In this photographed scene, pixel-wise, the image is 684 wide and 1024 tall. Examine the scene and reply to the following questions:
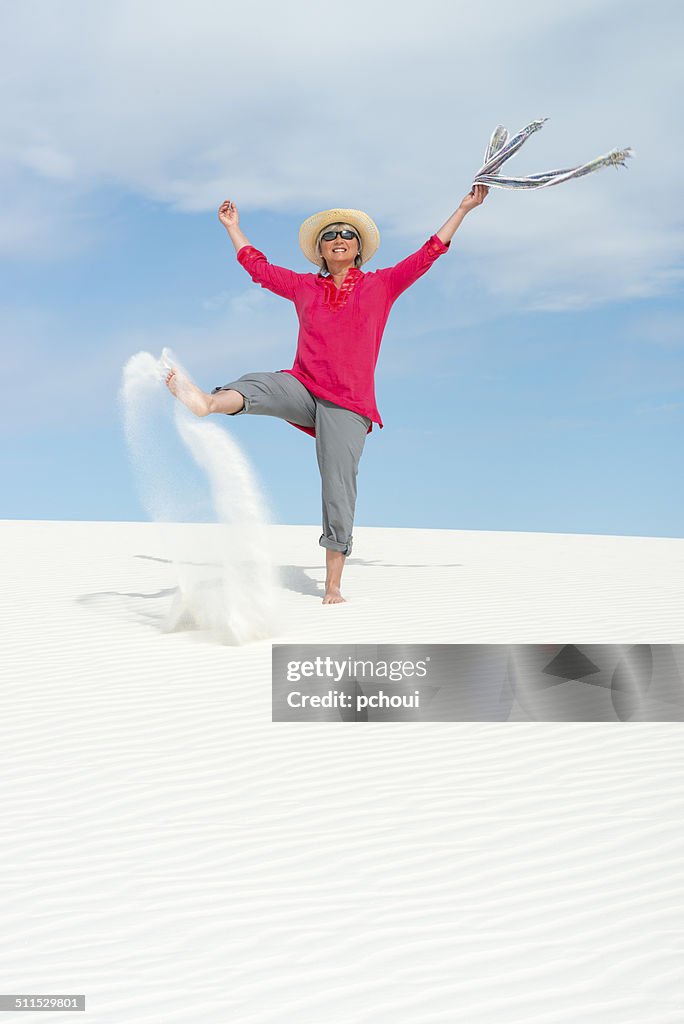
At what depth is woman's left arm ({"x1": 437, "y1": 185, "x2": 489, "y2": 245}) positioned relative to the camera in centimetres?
717

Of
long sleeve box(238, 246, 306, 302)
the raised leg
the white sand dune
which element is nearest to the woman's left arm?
long sleeve box(238, 246, 306, 302)

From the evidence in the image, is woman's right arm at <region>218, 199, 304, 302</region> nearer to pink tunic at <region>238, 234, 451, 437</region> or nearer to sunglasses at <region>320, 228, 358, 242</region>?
pink tunic at <region>238, 234, 451, 437</region>

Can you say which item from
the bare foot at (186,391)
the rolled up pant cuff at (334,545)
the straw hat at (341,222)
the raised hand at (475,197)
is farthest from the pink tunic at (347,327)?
the bare foot at (186,391)

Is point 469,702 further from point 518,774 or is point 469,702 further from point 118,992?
point 118,992

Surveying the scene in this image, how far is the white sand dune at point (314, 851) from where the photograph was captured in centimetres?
296

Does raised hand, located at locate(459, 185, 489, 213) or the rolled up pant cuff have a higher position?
raised hand, located at locate(459, 185, 489, 213)

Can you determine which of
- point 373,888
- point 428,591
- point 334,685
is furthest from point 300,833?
point 428,591

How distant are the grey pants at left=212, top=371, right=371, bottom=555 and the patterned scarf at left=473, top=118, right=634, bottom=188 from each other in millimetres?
1909

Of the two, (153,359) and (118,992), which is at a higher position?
(153,359)

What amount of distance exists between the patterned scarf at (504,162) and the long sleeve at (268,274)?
1554 mm

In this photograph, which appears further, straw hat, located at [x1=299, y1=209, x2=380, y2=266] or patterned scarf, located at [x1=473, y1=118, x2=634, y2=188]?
straw hat, located at [x1=299, y1=209, x2=380, y2=266]

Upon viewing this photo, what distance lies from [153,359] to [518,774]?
380cm

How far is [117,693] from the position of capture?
5777 mm

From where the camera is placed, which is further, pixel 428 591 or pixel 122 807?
pixel 428 591
